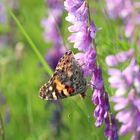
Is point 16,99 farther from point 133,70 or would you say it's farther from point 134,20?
point 133,70

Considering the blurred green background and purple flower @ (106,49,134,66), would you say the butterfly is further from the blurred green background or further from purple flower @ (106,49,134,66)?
the blurred green background

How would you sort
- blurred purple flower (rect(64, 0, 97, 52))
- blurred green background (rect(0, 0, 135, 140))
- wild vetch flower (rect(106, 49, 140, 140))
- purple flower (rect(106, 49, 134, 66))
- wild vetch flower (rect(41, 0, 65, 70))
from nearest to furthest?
blurred purple flower (rect(64, 0, 97, 52)) < wild vetch flower (rect(106, 49, 140, 140)) < purple flower (rect(106, 49, 134, 66)) < blurred green background (rect(0, 0, 135, 140)) < wild vetch flower (rect(41, 0, 65, 70))

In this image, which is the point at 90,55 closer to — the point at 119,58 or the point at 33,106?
the point at 119,58

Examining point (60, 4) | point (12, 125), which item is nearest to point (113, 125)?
point (12, 125)

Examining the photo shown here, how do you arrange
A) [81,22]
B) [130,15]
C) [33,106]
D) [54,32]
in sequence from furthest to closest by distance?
1. [54,32]
2. [33,106]
3. [130,15]
4. [81,22]

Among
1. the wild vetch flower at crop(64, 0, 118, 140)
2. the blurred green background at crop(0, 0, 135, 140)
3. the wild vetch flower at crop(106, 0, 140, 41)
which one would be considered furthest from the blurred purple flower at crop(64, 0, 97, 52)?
the wild vetch flower at crop(106, 0, 140, 41)

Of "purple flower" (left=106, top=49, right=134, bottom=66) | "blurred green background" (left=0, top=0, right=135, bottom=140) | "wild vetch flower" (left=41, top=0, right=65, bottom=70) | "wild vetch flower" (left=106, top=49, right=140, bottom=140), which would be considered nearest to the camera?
"wild vetch flower" (left=106, top=49, right=140, bottom=140)

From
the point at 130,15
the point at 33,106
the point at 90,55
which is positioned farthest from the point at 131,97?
the point at 33,106

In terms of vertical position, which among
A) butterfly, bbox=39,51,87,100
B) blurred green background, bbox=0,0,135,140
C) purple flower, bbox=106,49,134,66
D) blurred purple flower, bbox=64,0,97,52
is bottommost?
blurred green background, bbox=0,0,135,140
